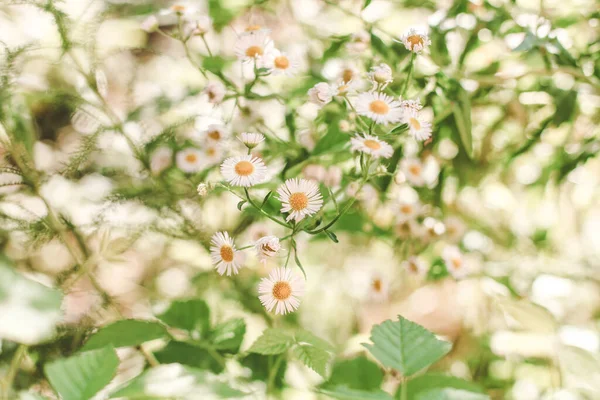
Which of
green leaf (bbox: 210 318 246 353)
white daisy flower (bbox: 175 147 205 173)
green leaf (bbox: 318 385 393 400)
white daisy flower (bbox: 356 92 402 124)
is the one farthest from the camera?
white daisy flower (bbox: 175 147 205 173)

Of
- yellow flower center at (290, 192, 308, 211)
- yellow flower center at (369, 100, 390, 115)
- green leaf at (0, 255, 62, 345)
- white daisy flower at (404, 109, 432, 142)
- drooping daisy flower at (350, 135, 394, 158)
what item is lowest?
green leaf at (0, 255, 62, 345)

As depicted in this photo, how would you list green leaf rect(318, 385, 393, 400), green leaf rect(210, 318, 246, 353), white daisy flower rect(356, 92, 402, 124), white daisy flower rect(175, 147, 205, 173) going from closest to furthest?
green leaf rect(318, 385, 393, 400) < white daisy flower rect(356, 92, 402, 124) < green leaf rect(210, 318, 246, 353) < white daisy flower rect(175, 147, 205, 173)

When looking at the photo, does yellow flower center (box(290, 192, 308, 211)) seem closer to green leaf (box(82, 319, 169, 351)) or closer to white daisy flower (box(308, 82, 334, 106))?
white daisy flower (box(308, 82, 334, 106))

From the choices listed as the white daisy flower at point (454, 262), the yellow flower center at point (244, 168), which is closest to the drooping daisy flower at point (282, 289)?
the yellow flower center at point (244, 168)

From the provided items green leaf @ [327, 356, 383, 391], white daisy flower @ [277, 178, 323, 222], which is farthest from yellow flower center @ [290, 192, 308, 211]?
green leaf @ [327, 356, 383, 391]

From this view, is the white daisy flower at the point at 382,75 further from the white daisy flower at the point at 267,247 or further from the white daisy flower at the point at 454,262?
the white daisy flower at the point at 454,262
